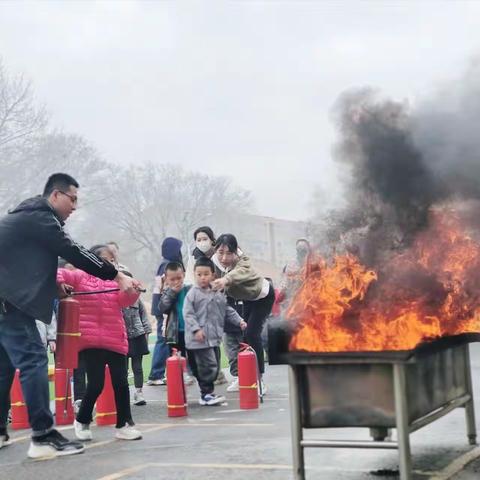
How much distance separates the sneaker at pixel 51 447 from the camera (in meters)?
6.11

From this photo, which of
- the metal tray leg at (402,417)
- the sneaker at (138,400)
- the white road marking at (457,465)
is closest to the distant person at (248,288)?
the sneaker at (138,400)

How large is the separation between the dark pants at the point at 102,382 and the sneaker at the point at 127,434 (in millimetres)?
42

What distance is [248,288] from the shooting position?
9195 millimetres

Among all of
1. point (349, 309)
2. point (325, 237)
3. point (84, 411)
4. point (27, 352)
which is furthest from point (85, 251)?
point (349, 309)

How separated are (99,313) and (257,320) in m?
2.81

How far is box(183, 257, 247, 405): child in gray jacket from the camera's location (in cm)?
868

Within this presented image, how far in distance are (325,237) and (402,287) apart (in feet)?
2.83

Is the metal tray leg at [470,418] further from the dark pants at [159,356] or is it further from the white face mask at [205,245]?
the dark pants at [159,356]

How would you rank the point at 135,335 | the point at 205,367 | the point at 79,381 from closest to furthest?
1. the point at 79,381
2. the point at 205,367
3. the point at 135,335

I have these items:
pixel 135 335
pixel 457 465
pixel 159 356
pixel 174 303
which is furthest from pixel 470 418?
pixel 159 356

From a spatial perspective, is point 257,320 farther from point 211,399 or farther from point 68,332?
point 68,332

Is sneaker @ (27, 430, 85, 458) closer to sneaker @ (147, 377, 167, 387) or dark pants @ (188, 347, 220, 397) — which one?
dark pants @ (188, 347, 220, 397)

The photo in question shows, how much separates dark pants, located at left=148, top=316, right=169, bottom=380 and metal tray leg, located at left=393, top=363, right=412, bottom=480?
6643 mm

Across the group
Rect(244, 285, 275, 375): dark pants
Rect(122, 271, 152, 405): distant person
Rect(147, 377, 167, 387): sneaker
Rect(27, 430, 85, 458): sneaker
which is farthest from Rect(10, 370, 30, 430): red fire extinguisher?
Rect(147, 377, 167, 387): sneaker
